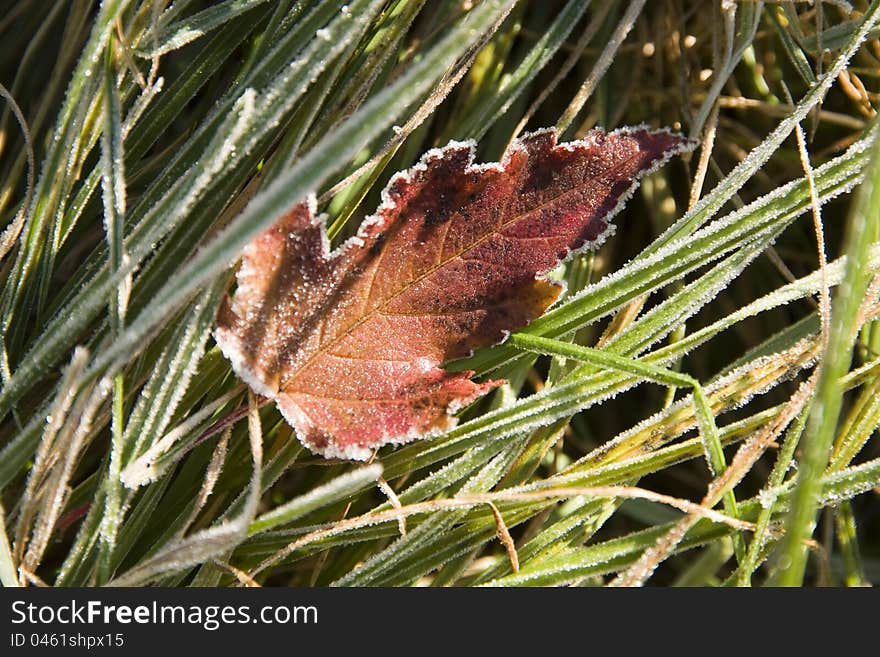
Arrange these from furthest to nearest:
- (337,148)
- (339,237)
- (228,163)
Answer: (339,237), (228,163), (337,148)

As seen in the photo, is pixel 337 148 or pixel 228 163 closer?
pixel 337 148

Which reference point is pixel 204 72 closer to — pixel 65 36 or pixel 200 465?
pixel 65 36

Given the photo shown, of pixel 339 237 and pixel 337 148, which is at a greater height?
pixel 339 237

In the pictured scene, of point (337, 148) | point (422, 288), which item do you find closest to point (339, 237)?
point (422, 288)

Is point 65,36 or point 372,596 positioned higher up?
point 65,36

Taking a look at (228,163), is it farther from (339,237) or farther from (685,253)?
(685,253)

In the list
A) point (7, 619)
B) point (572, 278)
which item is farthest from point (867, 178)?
point (7, 619)

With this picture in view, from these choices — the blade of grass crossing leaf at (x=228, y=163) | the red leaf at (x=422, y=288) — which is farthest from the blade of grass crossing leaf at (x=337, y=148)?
the red leaf at (x=422, y=288)

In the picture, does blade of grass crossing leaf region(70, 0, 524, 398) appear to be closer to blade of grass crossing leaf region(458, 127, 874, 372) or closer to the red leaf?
the red leaf
